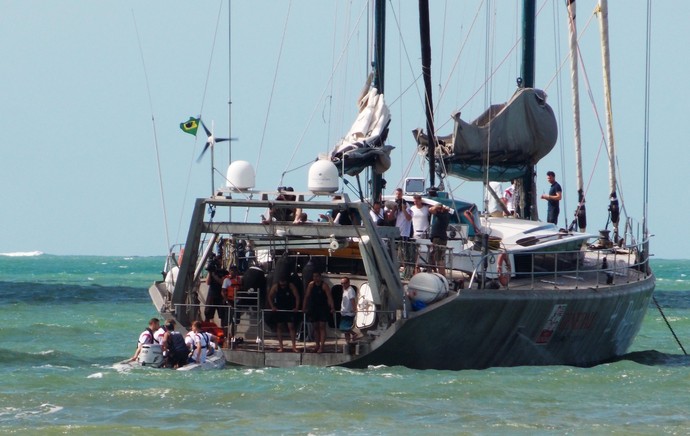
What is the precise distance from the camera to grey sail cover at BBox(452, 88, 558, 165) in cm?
2639

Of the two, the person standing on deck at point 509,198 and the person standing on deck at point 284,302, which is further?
the person standing on deck at point 509,198

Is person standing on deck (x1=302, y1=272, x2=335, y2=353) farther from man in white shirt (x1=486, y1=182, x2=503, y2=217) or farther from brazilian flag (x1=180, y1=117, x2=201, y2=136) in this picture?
man in white shirt (x1=486, y1=182, x2=503, y2=217)

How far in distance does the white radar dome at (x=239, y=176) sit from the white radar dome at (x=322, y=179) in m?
0.93

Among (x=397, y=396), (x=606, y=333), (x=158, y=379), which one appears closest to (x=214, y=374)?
(x=158, y=379)

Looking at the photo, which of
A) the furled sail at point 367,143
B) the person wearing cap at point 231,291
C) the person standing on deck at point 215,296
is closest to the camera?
the person wearing cap at point 231,291

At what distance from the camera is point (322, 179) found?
67.3 feet

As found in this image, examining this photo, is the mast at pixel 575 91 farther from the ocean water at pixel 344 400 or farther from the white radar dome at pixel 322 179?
the white radar dome at pixel 322 179

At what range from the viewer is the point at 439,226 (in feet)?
72.4

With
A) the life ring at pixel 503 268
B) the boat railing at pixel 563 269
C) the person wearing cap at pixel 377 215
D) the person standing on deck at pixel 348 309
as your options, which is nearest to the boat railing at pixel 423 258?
the boat railing at pixel 563 269

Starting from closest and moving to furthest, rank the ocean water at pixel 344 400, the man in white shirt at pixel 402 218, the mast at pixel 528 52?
the ocean water at pixel 344 400 → the man in white shirt at pixel 402 218 → the mast at pixel 528 52

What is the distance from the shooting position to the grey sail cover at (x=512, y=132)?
26.4m

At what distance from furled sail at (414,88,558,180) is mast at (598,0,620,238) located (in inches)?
97.4

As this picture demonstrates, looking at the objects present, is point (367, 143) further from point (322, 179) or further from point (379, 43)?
point (379, 43)

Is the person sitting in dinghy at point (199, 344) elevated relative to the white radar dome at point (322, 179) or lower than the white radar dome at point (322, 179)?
lower
